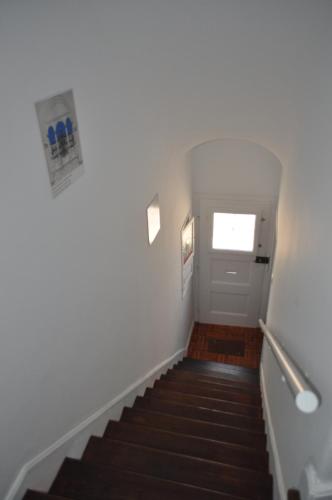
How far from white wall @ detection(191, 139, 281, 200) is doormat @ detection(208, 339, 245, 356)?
2.62 m

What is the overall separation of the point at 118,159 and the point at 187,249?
301cm

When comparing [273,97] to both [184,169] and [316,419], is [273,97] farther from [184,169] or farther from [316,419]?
[316,419]

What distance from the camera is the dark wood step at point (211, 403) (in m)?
3.69

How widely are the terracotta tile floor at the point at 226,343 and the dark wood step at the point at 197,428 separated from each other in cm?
294

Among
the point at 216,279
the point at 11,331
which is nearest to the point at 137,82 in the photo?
the point at 11,331

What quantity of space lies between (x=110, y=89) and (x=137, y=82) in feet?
1.44

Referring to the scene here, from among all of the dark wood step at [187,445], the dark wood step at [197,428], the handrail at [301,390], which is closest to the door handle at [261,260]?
the dark wood step at [197,428]

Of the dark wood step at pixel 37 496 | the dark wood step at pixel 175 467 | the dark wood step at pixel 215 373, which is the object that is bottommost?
the dark wood step at pixel 215 373

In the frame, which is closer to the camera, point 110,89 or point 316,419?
point 316,419

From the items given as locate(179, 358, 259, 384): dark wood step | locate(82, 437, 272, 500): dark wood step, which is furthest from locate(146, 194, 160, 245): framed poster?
locate(179, 358, 259, 384): dark wood step

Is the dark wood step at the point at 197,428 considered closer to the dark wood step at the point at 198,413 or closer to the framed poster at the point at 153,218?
the dark wood step at the point at 198,413

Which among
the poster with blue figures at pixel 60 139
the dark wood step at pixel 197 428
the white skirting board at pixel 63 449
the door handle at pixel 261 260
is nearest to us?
the poster with blue figures at pixel 60 139

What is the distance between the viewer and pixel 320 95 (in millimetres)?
2311

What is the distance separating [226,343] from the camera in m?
6.43
